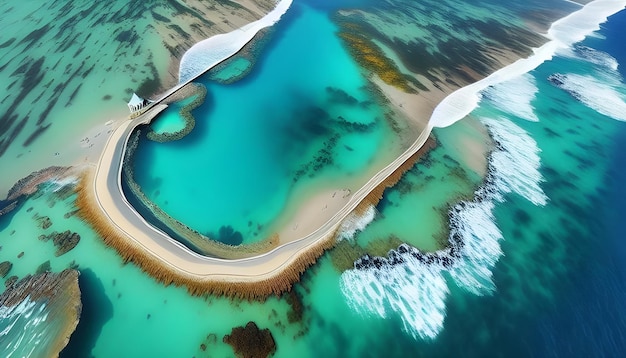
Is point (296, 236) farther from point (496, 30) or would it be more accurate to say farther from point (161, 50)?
point (496, 30)

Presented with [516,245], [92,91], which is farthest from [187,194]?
[516,245]

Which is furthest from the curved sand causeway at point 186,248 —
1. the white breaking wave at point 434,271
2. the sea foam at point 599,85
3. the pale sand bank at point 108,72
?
the sea foam at point 599,85

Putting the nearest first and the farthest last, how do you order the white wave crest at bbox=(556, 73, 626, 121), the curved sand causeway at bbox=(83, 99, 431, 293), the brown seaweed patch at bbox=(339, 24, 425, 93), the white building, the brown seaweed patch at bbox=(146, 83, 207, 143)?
the curved sand causeway at bbox=(83, 99, 431, 293) → the brown seaweed patch at bbox=(146, 83, 207, 143) → the white building → the brown seaweed patch at bbox=(339, 24, 425, 93) → the white wave crest at bbox=(556, 73, 626, 121)

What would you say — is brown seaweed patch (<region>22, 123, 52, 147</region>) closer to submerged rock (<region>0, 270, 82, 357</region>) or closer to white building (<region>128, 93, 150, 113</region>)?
white building (<region>128, 93, 150, 113</region>)

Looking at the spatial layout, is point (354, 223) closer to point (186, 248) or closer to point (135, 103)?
point (186, 248)

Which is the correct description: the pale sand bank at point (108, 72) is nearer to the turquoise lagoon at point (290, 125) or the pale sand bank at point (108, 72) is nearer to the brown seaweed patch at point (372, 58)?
the turquoise lagoon at point (290, 125)

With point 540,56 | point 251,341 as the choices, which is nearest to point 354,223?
point 251,341

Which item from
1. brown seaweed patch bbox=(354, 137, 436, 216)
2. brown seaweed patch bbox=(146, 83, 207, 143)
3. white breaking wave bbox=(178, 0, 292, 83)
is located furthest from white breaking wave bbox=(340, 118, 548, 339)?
white breaking wave bbox=(178, 0, 292, 83)
